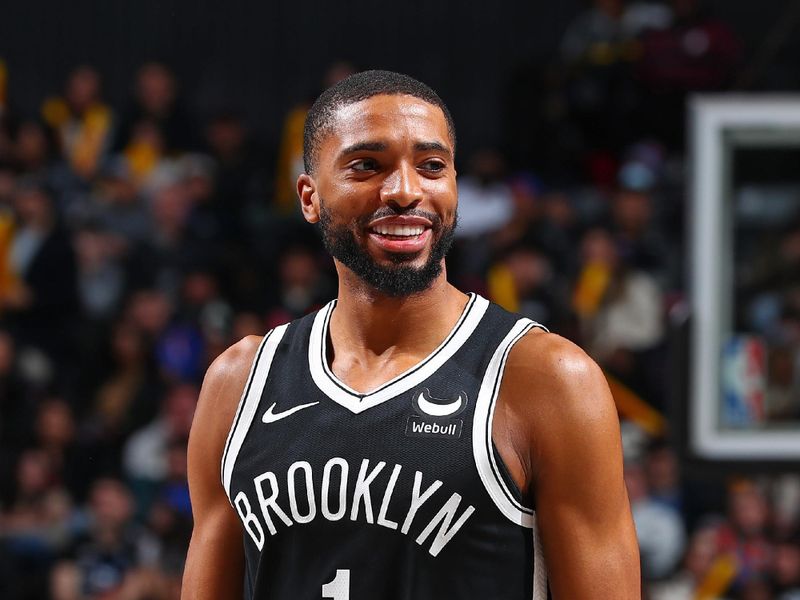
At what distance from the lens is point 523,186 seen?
9797 millimetres

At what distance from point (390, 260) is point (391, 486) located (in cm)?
38

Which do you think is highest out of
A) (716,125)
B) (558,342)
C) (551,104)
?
(551,104)

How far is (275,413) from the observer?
2424 millimetres

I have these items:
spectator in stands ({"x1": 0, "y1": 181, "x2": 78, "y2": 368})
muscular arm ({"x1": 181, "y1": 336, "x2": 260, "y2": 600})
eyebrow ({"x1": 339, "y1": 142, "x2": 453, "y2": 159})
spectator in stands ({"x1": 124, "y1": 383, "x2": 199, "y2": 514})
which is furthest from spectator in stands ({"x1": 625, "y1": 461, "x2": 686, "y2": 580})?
eyebrow ({"x1": 339, "y1": 142, "x2": 453, "y2": 159})

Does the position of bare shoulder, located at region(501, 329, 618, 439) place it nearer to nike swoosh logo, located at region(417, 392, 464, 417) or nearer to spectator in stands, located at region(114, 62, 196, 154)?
nike swoosh logo, located at region(417, 392, 464, 417)

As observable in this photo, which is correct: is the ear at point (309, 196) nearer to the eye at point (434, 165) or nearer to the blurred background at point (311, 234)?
the eye at point (434, 165)

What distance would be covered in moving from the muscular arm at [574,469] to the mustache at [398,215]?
292 millimetres

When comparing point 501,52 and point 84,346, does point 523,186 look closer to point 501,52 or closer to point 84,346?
point 501,52

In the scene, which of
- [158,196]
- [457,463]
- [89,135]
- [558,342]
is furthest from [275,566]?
[89,135]

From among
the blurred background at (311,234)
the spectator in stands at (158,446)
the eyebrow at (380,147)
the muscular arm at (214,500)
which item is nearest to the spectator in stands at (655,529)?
the blurred background at (311,234)

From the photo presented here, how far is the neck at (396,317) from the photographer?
2.44m

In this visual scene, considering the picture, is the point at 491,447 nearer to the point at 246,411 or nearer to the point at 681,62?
the point at 246,411

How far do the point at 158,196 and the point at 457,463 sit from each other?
24.1 ft

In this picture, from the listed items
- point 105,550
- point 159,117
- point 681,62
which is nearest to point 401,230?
point 105,550
